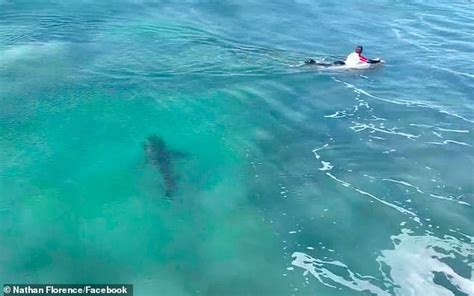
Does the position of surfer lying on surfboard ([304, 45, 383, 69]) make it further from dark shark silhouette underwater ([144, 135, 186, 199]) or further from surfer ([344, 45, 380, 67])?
dark shark silhouette underwater ([144, 135, 186, 199])

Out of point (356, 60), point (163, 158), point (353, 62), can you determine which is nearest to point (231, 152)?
point (163, 158)

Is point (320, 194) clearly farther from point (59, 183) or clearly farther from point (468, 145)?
point (59, 183)

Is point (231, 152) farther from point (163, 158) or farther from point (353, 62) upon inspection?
point (353, 62)

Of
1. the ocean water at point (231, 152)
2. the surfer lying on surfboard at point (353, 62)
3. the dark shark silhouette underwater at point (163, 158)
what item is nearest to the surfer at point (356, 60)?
the surfer lying on surfboard at point (353, 62)

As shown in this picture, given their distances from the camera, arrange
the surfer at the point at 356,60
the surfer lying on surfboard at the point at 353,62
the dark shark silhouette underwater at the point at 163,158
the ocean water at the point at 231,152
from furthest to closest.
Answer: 1. the surfer lying on surfboard at the point at 353,62
2. the surfer at the point at 356,60
3. the dark shark silhouette underwater at the point at 163,158
4. the ocean water at the point at 231,152

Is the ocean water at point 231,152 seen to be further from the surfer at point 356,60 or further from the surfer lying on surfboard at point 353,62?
the surfer at point 356,60

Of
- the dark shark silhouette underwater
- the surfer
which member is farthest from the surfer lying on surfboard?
the dark shark silhouette underwater

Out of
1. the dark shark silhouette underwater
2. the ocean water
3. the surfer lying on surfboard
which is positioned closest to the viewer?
the ocean water
